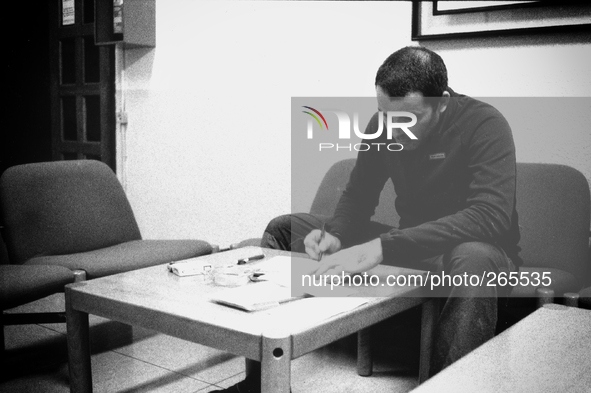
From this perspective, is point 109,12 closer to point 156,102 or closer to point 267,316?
point 156,102

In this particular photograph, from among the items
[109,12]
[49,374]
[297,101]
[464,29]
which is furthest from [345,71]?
[49,374]

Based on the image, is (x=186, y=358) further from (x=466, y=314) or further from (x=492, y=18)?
(x=492, y=18)

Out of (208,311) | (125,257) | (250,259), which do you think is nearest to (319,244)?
(250,259)

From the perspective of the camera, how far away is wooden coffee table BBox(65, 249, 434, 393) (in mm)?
1068

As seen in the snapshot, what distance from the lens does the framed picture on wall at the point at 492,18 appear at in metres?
2.02

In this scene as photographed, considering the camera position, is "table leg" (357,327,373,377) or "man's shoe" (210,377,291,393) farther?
"table leg" (357,327,373,377)

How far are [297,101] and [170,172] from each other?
0.98m

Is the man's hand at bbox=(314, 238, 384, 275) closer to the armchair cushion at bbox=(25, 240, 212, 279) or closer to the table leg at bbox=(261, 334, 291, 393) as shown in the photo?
the table leg at bbox=(261, 334, 291, 393)

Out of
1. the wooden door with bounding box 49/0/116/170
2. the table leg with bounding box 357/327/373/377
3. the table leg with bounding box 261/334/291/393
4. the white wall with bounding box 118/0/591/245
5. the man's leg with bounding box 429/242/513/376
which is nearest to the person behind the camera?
the table leg with bounding box 261/334/291/393

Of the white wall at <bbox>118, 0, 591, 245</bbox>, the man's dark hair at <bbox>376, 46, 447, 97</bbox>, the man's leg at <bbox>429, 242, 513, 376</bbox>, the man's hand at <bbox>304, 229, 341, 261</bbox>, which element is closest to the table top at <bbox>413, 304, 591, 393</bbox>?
the man's leg at <bbox>429, 242, 513, 376</bbox>

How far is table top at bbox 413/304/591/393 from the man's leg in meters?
0.30

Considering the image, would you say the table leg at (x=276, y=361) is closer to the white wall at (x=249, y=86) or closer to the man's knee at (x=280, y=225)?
the man's knee at (x=280, y=225)

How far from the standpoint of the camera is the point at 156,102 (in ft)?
10.8

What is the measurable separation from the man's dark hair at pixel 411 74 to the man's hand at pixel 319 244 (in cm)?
47
